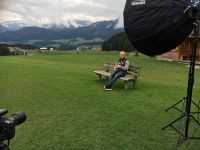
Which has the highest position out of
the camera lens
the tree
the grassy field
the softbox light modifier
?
the softbox light modifier

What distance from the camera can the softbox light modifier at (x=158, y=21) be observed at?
20.3 feet

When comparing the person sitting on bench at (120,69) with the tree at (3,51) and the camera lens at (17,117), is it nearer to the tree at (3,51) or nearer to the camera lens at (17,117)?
the camera lens at (17,117)

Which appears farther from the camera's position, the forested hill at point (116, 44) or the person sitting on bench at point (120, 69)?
the forested hill at point (116, 44)

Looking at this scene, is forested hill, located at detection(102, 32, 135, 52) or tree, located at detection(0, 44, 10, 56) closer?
tree, located at detection(0, 44, 10, 56)

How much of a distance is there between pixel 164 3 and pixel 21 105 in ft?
20.3

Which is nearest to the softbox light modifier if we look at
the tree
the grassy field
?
the grassy field

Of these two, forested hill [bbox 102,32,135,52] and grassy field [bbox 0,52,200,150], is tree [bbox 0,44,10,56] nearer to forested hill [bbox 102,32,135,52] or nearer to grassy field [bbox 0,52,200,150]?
forested hill [bbox 102,32,135,52]

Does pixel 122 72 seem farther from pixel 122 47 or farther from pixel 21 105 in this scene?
pixel 122 47

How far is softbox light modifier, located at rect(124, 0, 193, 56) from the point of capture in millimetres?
6188

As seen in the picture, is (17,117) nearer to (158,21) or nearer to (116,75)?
(158,21)

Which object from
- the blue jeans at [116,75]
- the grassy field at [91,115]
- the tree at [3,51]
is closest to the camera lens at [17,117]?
the grassy field at [91,115]

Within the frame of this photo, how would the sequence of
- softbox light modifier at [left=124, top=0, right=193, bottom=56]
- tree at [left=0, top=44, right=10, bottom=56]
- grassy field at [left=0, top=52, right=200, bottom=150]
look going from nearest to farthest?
softbox light modifier at [left=124, top=0, right=193, bottom=56]
grassy field at [left=0, top=52, right=200, bottom=150]
tree at [left=0, top=44, right=10, bottom=56]

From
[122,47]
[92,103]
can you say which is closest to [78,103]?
[92,103]

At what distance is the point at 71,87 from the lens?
15305 mm
